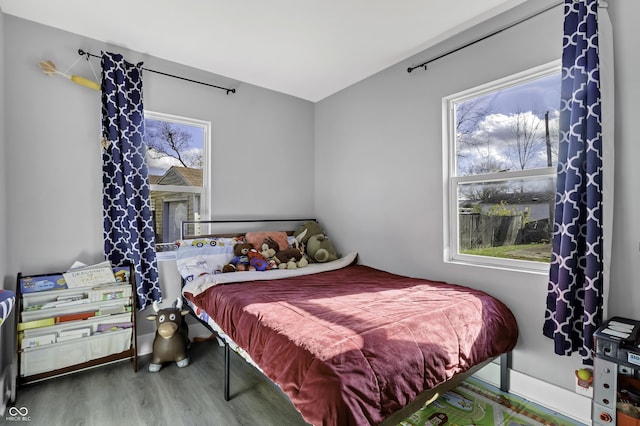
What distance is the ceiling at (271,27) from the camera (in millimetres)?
2184

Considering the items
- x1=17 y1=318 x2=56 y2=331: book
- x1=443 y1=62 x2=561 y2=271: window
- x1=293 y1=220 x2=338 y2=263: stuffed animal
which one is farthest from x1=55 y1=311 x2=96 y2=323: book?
x1=443 y1=62 x2=561 y2=271: window

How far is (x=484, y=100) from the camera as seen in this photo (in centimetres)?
248

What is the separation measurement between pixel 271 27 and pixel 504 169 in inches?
80.1

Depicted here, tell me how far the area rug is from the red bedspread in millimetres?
351

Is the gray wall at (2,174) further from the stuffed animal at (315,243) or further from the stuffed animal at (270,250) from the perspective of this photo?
the stuffed animal at (315,243)

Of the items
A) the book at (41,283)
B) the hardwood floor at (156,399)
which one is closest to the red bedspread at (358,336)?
the hardwood floor at (156,399)

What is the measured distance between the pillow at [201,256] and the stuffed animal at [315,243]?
82cm

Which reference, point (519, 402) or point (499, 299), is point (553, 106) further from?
point (519, 402)

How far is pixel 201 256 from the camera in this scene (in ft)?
9.30

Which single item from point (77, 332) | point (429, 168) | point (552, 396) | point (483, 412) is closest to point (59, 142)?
point (77, 332)

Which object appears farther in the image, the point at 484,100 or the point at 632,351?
the point at 484,100

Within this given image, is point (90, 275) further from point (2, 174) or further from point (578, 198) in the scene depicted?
point (578, 198)

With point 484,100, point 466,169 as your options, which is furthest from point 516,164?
point 484,100

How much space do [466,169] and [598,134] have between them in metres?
0.92
